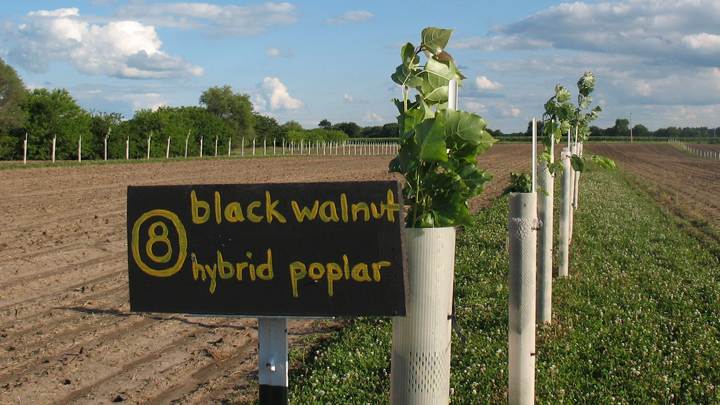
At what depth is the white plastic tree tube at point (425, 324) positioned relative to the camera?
2.38 m

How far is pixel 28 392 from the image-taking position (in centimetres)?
457

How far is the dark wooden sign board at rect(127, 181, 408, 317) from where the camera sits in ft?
7.56

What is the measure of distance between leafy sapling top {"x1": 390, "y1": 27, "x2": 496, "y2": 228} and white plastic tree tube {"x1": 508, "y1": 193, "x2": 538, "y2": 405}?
4.56 ft

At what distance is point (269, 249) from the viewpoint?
241 centimetres

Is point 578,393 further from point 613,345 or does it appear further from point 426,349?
point 426,349

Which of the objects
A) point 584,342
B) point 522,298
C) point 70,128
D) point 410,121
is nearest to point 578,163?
point 584,342

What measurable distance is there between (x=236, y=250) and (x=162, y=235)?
29 centimetres

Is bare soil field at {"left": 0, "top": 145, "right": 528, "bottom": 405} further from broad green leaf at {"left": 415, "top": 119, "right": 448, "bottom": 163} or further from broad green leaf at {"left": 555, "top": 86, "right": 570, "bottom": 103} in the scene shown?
A: broad green leaf at {"left": 555, "top": 86, "right": 570, "bottom": 103}

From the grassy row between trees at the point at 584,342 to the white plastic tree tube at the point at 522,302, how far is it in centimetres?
37

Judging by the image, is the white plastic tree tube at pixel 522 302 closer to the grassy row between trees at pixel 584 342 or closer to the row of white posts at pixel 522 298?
the row of white posts at pixel 522 298

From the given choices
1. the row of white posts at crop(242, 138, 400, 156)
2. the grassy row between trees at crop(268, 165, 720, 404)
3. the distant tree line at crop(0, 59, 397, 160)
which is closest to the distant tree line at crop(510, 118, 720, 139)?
the row of white posts at crop(242, 138, 400, 156)

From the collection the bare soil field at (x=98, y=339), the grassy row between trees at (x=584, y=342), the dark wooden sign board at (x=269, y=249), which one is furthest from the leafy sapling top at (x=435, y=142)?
the bare soil field at (x=98, y=339)

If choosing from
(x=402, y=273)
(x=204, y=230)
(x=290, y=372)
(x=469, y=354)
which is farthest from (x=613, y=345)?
(x=204, y=230)

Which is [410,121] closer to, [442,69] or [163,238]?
[442,69]
